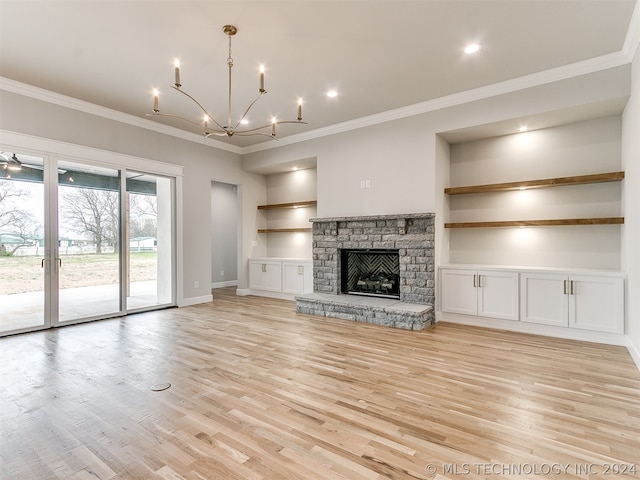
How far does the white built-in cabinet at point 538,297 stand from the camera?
3910 mm

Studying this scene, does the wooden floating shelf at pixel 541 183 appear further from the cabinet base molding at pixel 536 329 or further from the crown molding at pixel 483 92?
the cabinet base molding at pixel 536 329

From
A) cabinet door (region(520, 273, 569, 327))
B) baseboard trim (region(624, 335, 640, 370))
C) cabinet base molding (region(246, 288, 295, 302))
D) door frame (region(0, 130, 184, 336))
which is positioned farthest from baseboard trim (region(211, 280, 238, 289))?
baseboard trim (region(624, 335, 640, 370))

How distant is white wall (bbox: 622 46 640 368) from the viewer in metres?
3.27

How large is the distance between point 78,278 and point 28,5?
11.4ft

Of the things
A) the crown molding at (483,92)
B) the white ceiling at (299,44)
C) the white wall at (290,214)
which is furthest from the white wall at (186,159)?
the crown molding at (483,92)

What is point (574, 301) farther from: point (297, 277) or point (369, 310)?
point (297, 277)

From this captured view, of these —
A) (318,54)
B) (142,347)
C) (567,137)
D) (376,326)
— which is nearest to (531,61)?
(567,137)

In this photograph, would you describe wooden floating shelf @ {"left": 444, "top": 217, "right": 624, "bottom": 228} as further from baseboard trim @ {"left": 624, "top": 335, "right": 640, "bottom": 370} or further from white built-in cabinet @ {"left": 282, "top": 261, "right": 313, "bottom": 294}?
white built-in cabinet @ {"left": 282, "top": 261, "right": 313, "bottom": 294}

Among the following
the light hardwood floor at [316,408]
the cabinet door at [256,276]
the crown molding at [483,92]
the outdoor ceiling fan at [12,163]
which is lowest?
the light hardwood floor at [316,408]

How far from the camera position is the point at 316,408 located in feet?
7.97

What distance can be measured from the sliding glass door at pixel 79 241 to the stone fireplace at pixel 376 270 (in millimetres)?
2726

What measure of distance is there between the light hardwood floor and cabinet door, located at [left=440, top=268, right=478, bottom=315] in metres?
0.73

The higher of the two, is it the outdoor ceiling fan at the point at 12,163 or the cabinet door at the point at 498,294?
the outdoor ceiling fan at the point at 12,163

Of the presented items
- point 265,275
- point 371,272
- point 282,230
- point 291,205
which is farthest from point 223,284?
point 371,272
